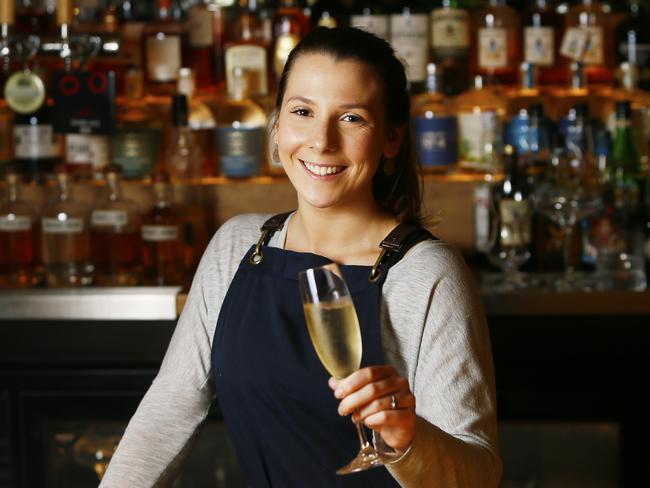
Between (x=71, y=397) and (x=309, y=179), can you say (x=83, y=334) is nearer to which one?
(x=71, y=397)

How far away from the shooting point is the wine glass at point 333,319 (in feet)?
3.33

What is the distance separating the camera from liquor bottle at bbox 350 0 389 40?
2461mm

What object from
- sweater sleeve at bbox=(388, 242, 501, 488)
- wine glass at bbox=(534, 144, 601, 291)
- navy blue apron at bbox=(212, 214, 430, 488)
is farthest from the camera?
wine glass at bbox=(534, 144, 601, 291)

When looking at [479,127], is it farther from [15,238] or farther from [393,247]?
[393,247]

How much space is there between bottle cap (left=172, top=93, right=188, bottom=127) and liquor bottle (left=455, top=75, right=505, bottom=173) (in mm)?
635

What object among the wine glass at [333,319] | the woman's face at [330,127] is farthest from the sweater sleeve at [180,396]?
the wine glass at [333,319]

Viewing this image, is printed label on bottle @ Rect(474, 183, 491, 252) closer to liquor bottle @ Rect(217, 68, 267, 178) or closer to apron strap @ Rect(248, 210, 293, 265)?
liquor bottle @ Rect(217, 68, 267, 178)

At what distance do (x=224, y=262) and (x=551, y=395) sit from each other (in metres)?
0.92

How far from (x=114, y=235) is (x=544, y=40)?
1090 mm

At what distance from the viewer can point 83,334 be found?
2.13 meters

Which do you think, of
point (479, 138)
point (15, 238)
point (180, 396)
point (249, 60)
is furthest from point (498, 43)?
point (180, 396)

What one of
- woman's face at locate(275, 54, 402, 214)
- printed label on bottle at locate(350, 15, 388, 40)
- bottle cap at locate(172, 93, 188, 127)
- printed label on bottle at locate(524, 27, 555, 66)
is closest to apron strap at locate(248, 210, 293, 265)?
woman's face at locate(275, 54, 402, 214)

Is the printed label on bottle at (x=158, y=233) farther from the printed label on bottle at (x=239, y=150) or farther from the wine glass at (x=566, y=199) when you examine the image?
the wine glass at (x=566, y=199)

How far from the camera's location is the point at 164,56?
8.18 feet
